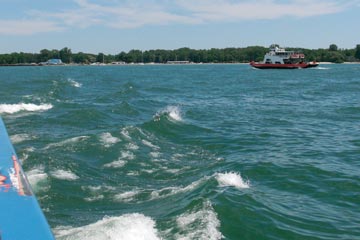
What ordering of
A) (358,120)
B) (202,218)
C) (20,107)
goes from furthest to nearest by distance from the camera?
(20,107) → (358,120) → (202,218)

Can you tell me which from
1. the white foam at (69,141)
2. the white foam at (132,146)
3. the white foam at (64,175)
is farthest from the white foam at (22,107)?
the white foam at (64,175)

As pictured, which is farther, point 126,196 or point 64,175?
point 64,175

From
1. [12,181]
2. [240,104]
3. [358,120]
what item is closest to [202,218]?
[12,181]

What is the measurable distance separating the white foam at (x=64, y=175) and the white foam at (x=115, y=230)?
13.5 feet

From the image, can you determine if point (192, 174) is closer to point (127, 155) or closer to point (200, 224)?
point (127, 155)

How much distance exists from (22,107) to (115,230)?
24.5 m

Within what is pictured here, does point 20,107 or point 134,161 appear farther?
point 20,107

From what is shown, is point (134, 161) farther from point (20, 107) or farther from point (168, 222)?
point (20, 107)

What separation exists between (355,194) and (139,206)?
6493 mm

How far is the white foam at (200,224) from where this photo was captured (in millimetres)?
9992

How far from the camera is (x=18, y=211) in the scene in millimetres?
6289

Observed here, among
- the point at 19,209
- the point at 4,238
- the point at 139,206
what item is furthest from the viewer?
the point at 139,206

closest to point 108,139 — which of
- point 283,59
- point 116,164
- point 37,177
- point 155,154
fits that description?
point 155,154

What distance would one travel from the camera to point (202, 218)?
1093cm
